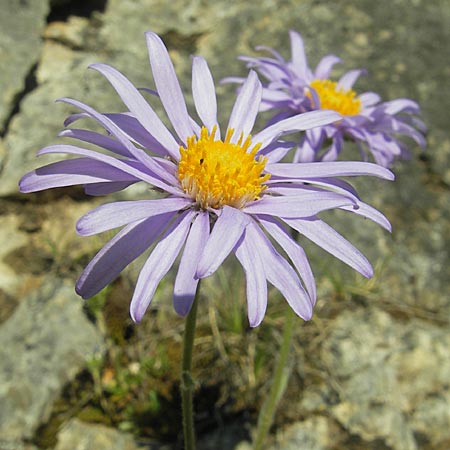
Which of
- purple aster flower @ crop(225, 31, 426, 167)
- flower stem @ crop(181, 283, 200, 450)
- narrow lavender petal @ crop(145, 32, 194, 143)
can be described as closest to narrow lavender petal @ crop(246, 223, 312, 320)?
flower stem @ crop(181, 283, 200, 450)

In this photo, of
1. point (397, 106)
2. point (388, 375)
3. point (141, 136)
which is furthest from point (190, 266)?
point (388, 375)

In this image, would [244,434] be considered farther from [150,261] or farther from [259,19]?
[259,19]

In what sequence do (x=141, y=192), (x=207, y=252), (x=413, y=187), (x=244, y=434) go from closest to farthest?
1. (x=207, y=252)
2. (x=244, y=434)
3. (x=141, y=192)
4. (x=413, y=187)

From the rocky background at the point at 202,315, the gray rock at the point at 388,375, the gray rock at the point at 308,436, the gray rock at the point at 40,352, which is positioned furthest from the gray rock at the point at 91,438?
the gray rock at the point at 388,375

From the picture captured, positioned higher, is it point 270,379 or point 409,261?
point 409,261

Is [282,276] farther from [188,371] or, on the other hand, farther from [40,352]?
[40,352]

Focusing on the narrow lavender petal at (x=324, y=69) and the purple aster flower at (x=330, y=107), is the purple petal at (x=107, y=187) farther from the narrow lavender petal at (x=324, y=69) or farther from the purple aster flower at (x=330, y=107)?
the narrow lavender petal at (x=324, y=69)

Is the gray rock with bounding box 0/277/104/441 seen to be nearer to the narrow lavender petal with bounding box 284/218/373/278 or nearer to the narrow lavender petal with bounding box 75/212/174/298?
the narrow lavender petal with bounding box 75/212/174/298

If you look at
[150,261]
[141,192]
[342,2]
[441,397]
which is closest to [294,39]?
[141,192]
